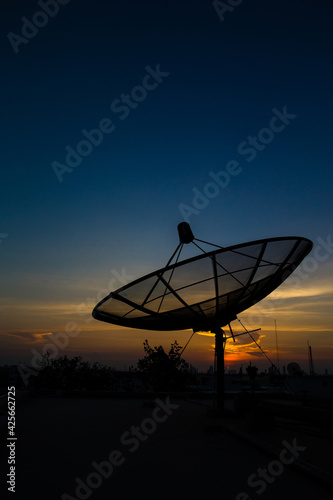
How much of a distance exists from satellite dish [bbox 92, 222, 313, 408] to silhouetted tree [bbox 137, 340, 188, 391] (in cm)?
2835

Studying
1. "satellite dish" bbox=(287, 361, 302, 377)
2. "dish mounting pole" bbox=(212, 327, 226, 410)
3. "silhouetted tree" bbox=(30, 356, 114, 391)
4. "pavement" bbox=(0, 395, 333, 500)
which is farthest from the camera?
"silhouetted tree" bbox=(30, 356, 114, 391)

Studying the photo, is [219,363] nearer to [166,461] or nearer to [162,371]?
[166,461]

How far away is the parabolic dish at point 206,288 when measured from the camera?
983cm

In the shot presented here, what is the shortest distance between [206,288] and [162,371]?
31943 millimetres

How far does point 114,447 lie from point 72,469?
1.57 meters

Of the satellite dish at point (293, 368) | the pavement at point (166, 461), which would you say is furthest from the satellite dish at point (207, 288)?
the satellite dish at point (293, 368)

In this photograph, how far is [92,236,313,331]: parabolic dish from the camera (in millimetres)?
9828

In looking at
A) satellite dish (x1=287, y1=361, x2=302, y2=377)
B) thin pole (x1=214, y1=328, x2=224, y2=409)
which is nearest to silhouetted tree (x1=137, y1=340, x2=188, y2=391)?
satellite dish (x1=287, y1=361, x2=302, y2=377)

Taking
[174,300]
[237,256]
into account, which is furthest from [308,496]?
[174,300]

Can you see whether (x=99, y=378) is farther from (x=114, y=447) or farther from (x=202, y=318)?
(x=114, y=447)

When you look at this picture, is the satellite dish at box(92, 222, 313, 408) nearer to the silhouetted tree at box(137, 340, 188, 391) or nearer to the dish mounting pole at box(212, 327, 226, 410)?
the dish mounting pole at box(212, 327, 226, 410)

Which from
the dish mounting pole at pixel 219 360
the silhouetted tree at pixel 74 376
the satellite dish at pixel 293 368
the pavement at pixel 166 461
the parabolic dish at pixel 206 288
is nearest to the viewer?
the pavement at pixel 166 461

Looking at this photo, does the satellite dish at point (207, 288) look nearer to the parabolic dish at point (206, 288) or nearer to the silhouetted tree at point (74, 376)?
the parabolic dish at point (206, 288)

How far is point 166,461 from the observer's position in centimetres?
568
